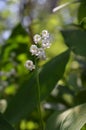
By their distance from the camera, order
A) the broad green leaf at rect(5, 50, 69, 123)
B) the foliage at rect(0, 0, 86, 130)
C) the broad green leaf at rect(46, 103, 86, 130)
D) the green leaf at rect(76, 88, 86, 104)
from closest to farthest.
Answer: the broad green leaf at rect(46, 103, 86, 130) < the foliage at rect(0, 0, 86, 130) < the broad green leaf at rect(5, 50, 69, 123) < the green leaf at rect(76, 88, 86, 104)

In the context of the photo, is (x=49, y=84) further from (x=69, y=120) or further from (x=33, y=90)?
(x=69, y=120)

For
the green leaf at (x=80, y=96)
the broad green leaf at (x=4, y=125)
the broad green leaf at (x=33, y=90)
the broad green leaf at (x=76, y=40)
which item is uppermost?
the broad green leaf at (x=4, y=125)

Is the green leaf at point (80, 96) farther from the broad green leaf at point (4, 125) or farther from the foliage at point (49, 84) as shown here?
the broad green leaf at point (4, 125)

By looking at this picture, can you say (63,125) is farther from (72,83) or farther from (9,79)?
(9,79)

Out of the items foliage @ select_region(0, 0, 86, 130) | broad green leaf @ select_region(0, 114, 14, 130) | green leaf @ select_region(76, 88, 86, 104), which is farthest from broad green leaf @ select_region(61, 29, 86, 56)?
broad green leaf @ select_region(0, 114, 14, 130)

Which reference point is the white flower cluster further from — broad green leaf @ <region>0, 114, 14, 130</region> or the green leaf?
the green leaf

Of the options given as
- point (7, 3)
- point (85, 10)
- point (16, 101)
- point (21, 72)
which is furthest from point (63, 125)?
point (7, 3)

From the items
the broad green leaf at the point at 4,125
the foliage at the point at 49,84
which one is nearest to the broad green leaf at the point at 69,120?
the foliage at the point at 49,84
